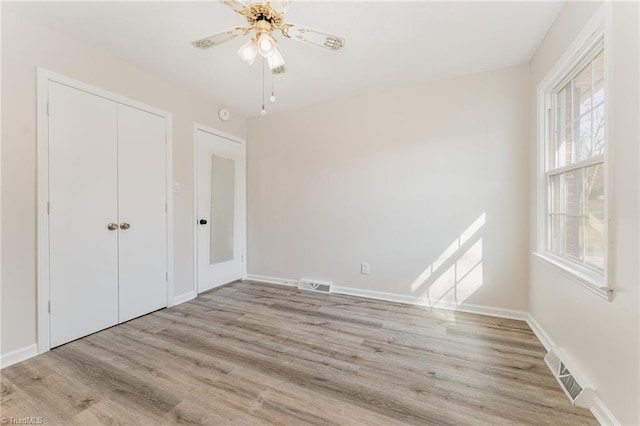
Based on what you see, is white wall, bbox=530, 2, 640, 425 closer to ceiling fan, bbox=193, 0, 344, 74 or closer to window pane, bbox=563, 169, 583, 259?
window pane, bbox=563, 169, 583, 259

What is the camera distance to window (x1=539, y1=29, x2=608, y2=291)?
5.08 feet

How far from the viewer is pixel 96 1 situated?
1.80m

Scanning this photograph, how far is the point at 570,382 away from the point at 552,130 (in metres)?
1.97

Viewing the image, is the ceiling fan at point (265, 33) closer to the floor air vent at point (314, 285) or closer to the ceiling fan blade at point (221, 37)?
the ceiling fan blade at point (221, 37)

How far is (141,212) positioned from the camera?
8.82 ft

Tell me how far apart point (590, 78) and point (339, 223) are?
2582mm

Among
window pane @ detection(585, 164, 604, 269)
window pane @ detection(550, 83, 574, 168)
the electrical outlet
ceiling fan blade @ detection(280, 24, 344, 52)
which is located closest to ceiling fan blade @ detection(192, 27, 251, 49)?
ceiling fan blade @ detection(280, 24, 344, 52)

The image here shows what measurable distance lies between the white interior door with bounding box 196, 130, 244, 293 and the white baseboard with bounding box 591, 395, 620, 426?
12.2ft

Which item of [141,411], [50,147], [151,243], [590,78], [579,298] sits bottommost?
[141,411]

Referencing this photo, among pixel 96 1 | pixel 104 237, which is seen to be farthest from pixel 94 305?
pixel 96 1

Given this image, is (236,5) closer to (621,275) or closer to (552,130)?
(621,275)

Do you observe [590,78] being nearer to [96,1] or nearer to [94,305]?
[96,1]

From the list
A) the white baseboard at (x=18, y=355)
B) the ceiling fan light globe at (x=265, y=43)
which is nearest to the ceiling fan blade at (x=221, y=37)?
the ceiling fan light globe at (x=265, y=43)

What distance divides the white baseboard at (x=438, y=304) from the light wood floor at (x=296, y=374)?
0.43 feet
